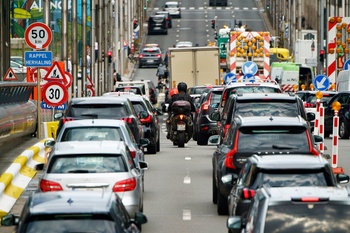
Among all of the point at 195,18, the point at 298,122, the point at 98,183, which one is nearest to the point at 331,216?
the point at 98,183

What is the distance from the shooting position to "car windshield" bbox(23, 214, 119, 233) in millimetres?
11344

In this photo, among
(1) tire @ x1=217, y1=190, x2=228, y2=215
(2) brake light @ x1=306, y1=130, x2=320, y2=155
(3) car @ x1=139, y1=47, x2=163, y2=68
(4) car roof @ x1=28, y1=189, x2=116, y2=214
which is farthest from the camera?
(3) car @ x1=139, y1=47, x2=163, y2=68

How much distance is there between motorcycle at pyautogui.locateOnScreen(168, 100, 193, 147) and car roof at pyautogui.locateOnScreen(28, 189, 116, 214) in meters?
22.4

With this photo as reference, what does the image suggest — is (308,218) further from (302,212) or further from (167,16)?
(167,16)

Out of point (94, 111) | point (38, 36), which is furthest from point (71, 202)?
point (38, 36)

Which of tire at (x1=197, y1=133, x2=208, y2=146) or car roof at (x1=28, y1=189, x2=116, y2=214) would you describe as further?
tire at (x1=197, y1=133, x2=208, y2=146)

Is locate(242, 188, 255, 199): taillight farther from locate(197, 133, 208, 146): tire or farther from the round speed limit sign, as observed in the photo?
locate(197, 133, 208, 146): tire

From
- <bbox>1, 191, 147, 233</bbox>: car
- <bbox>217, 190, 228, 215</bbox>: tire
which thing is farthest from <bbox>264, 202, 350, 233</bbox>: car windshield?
<bbox>217, 190, 228, 215</bbox>: tire

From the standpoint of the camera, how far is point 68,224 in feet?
37.3

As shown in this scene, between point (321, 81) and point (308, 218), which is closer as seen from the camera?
point (308, 218)

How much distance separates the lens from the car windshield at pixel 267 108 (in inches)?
904

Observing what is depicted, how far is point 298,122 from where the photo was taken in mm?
18562

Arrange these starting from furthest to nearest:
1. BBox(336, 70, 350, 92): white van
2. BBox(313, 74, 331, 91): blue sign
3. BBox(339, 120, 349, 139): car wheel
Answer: BBox(336, 70, 350, 92): white van
BBox(313, 74, 331, 91): blue sign
BBox(339, 120, 349, 139): car wheel

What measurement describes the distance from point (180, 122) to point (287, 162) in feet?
66.7
